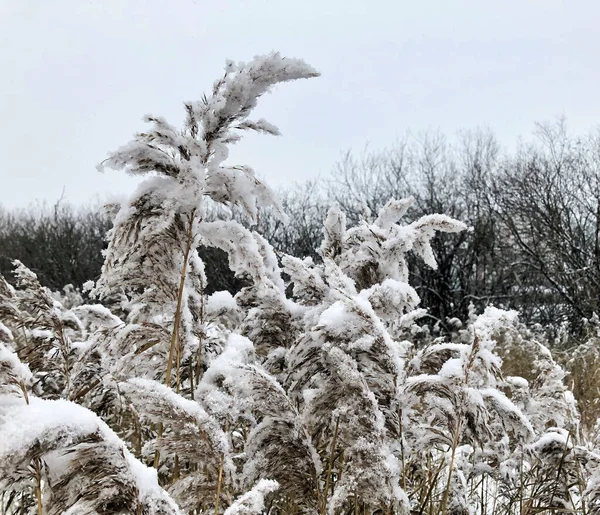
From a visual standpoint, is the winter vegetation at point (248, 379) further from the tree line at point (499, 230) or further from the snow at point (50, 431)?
the tree line at point (499, 230)

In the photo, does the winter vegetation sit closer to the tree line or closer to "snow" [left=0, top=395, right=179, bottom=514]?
"snow" [left=0, top=395, right=179, bottom=514]

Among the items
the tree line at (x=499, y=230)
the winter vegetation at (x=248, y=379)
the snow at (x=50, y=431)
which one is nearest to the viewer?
the snow at (x=50, y=431)

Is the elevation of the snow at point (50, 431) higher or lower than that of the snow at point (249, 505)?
higher

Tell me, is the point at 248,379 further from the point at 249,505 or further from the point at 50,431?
the point at 50,431

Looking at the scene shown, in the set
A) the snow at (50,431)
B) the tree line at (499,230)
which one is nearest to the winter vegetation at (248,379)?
the snow at (50,431)

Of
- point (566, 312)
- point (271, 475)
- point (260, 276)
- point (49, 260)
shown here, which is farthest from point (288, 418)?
point (49, 260)

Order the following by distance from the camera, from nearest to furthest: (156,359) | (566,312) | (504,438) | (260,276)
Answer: (260,276), (156,359), (504,438), (566,312)

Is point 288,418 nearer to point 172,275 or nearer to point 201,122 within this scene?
point 172,275

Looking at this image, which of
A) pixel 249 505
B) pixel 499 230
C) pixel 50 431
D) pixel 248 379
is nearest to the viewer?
pixel 50 431

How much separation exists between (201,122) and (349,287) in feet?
2.54

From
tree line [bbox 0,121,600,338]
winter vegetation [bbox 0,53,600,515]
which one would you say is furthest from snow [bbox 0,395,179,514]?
tree line [bbox 0,121,600,338]

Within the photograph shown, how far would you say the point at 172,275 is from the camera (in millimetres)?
2068

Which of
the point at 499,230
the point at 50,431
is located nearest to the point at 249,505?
the point at 50,431

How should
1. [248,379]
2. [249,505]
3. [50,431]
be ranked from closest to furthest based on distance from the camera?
[50,431], [249,505], [248,379]
